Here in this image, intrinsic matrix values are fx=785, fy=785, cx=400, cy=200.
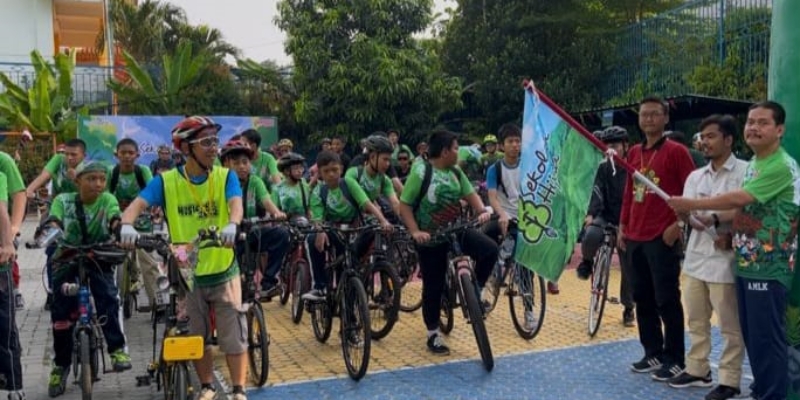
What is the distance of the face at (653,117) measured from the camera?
5.76m

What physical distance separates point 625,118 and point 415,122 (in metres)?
7.23

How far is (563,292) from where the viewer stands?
383 inches

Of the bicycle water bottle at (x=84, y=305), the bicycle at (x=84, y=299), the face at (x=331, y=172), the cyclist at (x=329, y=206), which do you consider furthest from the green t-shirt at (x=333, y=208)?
the bicycle water bottle at (x=84, y=305)

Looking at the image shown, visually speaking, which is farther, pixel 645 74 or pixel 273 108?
pixel 273 108

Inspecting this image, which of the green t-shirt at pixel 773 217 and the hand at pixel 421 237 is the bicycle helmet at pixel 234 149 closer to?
the hand at pixel 421 237

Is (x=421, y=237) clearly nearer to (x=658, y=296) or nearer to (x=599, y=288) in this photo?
(x=658, y=296)

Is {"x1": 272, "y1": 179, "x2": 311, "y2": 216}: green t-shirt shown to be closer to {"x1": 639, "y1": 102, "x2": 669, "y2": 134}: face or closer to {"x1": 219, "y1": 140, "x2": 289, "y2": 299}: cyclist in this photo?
{"x1": 219, "y1": 140, "x2": 289, "y2": 299}: cyclist

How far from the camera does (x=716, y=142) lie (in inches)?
207

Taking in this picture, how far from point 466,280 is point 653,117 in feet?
6.12

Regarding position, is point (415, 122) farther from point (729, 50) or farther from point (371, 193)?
point (371, 193)

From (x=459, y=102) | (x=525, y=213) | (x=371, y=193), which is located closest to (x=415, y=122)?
(x=459, y=102)

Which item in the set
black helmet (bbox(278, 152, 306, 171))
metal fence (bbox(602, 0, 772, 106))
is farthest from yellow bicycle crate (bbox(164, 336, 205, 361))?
metal fence (bbox(602, 0, 772, 106))

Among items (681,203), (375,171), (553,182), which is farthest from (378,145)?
(681,203)

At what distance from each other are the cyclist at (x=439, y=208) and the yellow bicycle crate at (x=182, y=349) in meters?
2.48
